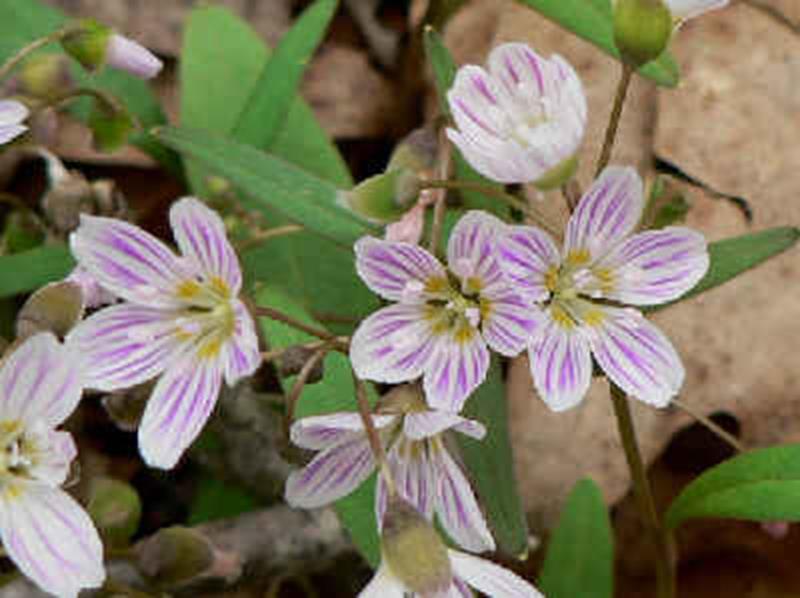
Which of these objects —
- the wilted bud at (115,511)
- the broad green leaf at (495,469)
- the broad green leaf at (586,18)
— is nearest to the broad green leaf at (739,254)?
the broad green leaf at (495,469)

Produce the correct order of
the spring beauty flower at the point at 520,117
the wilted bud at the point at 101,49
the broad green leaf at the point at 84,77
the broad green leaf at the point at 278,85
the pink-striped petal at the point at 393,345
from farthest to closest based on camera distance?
the broad green leaf at the point at 84,77
the broad green leaf at the point at 278,85
the wilted bud at the point at 101,49
the pink-striped petal at the point at 393,345
the spring beauty flower at the point at 520,117

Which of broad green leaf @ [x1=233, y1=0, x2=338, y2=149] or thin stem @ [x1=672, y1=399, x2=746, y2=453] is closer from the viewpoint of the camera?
thin stem @ [x1=672, y1=399, x2=746, y2=453]

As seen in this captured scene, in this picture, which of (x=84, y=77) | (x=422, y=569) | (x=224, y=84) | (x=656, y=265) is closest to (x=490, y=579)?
(x=422, y=569)

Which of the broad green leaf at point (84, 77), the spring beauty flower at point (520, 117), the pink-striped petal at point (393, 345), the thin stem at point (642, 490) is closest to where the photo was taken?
the spring beauty flower at point (520, 117)

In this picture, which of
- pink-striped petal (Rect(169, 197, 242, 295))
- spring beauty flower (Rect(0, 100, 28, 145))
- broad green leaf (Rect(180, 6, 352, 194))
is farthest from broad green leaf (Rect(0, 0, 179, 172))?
pink-striped petal (Rect(169, 197, 242, 295))

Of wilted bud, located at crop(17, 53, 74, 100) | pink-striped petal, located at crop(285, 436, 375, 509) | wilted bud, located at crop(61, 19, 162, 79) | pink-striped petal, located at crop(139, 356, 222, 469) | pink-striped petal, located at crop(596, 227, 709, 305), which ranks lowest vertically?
pink-striped petal, located at crop(285, 436, 375, 509)

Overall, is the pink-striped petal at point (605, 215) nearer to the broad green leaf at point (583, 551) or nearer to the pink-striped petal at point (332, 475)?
the pink-striped petal at point (332, 475)

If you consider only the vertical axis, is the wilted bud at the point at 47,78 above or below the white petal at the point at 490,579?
above

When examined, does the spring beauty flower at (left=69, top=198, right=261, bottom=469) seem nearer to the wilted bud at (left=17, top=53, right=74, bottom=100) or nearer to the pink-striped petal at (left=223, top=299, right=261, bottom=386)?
the pink-striped petal at (left=223, top=299, right=261, bottom=386)
